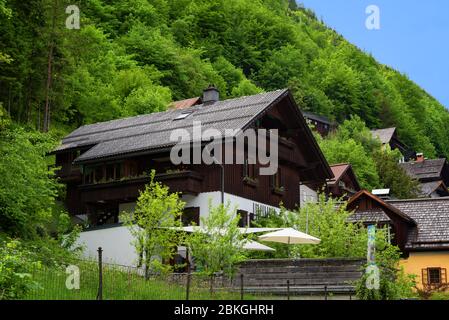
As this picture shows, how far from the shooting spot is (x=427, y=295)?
36.1m

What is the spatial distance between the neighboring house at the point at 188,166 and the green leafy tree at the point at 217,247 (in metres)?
8.32

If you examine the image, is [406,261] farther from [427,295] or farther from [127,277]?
[127,277]

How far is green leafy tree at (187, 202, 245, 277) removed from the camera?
75.8 ft

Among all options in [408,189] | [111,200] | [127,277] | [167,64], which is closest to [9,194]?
[127,277]

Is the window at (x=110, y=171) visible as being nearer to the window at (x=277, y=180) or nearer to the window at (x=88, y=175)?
the window at (x=88, y=175)

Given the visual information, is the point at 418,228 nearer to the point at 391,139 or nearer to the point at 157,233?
the point at 157,233

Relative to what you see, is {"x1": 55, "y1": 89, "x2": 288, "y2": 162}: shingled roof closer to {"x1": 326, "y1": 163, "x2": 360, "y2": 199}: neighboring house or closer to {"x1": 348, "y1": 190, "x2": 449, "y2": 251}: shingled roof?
{"x1": 348, "y1": 190, "x2": 449, "y2": 251}: shingled roof

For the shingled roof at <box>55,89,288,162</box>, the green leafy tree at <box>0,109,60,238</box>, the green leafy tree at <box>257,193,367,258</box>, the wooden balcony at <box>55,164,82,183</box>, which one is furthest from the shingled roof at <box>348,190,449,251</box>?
the green leafy tree at <box>0,109,60,238</box>
